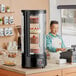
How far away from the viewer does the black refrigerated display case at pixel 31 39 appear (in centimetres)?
289

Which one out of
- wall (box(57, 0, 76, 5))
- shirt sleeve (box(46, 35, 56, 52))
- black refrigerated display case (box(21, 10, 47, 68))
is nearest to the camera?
black refrigerated display case (box(21, 10, 47, 68))

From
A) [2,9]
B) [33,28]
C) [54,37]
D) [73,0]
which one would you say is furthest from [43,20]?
[73,0]

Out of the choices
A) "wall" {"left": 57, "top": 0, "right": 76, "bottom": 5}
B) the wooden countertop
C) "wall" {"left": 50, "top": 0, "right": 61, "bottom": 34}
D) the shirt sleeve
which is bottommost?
the wooden countertop

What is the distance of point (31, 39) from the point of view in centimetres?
289

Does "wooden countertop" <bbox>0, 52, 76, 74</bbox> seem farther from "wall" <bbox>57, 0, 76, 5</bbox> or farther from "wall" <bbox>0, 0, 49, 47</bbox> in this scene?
"wall" <bbox>57, 0, 76, 5</bbox>

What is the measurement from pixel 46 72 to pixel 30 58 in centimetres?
20

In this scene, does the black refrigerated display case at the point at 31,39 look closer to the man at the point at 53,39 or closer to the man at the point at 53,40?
the man at the point at 53,40

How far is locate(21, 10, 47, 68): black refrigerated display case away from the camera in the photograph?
2.89 meters

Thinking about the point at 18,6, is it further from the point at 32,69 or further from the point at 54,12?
the point at 32,69

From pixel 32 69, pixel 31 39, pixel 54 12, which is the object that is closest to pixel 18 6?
pixel 54 12

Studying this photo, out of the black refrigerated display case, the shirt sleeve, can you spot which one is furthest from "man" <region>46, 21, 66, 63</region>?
the black refrigerated display case

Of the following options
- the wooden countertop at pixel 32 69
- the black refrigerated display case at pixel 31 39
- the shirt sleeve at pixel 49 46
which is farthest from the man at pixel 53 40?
the black refrigerated display case at pixel 31 39

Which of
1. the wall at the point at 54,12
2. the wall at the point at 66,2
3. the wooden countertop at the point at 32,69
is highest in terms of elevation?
the wall at the point at 66,2

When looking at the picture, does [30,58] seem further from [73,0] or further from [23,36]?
[73,0]
